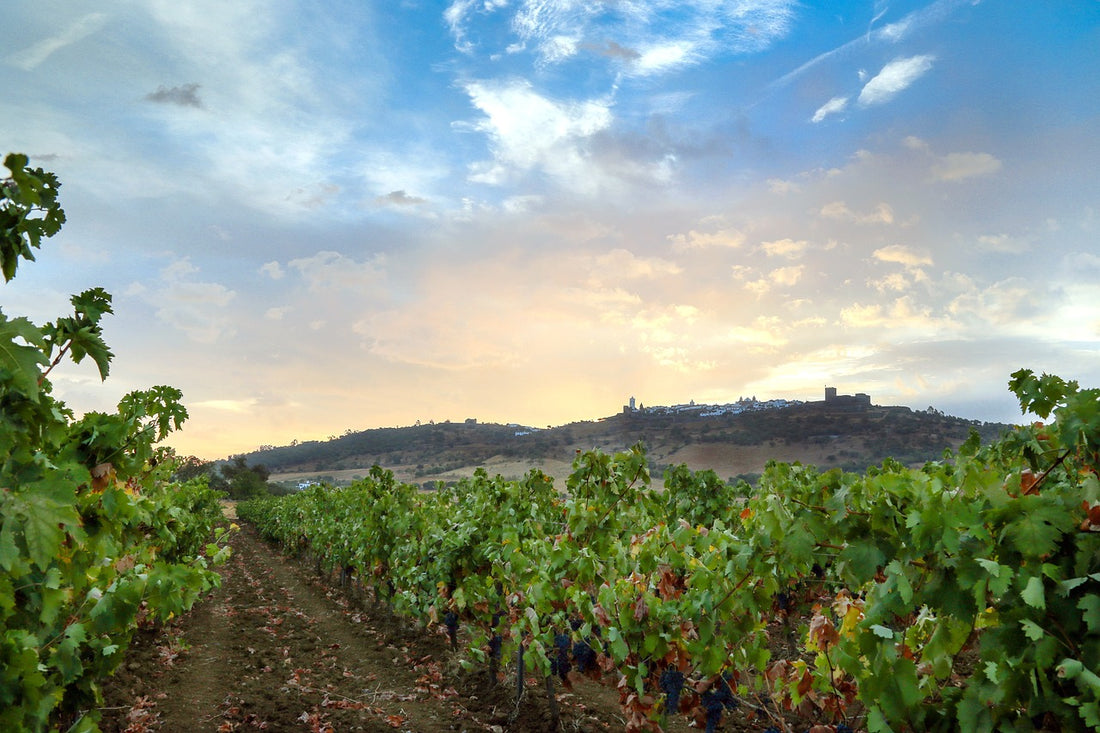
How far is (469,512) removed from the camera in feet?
33.4

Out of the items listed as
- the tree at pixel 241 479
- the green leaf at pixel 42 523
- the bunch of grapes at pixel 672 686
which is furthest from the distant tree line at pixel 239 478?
the green leaf at pixel 42 523

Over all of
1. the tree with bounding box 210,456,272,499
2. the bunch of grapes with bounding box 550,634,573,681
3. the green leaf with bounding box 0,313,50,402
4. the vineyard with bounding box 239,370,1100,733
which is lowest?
the tree with bounding box 210,456,272,499

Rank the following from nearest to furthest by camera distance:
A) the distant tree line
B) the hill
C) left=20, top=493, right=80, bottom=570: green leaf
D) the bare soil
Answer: left=20, top=493, right=80, bottom=570: green leaf → the bare soil → the hill → the distant tree line

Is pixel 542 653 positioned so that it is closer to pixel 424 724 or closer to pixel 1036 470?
pixel 424 724

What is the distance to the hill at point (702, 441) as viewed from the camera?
185ft

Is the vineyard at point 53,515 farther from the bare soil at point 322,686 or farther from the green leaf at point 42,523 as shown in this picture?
the bare soil at point 322,686

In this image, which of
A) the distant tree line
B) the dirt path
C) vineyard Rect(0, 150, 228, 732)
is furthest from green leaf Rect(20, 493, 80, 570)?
the distant tree line

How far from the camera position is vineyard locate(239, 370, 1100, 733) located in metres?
2.57

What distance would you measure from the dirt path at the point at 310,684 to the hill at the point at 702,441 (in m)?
33.1

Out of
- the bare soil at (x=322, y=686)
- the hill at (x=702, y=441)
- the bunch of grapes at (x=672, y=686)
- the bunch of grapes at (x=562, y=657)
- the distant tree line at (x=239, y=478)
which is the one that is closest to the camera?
the bunch of grapes at (x=672, y=686)

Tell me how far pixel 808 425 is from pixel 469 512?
200 feet

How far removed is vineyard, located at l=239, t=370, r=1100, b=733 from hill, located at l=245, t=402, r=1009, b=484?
36.4m

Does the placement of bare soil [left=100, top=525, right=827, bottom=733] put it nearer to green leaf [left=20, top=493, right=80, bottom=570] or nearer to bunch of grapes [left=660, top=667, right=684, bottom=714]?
bunch of grapes [left=660, top=667, right=684, bottom=714]

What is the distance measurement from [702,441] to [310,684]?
193 feet
